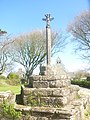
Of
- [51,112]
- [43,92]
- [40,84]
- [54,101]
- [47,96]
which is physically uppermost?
[40,84]

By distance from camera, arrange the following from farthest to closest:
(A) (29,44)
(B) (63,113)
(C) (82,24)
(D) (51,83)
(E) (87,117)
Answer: (A) (29,44), (C) (82,24), (E) (87,117), (D) (51,83), (B) (63,113)

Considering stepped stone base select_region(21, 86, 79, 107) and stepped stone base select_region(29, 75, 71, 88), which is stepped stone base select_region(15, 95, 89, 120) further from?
stepped stone base select_region(29, 75, 71, 88)

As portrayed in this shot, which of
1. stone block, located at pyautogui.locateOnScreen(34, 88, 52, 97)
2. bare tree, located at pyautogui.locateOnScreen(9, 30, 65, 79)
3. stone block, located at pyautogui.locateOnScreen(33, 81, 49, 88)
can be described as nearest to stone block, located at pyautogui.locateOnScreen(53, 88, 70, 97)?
stone block, located at pyautogui.locateOnScreen(34, 88, 52, 97)

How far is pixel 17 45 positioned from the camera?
35.8m

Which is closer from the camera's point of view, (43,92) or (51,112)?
(51,112)

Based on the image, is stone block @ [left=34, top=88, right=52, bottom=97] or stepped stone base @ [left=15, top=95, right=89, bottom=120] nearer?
stepped stone base @ [left=15, top=95, right=89, bottom=120]

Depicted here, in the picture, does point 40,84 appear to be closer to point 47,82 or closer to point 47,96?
point 47,82

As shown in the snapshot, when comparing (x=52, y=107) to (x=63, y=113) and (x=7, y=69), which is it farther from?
(x=7, y=69)

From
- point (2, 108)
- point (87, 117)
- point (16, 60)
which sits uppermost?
point (16, 60)

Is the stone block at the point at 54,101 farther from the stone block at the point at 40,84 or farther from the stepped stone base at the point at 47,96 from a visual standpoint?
the stone block at the point at 40,84

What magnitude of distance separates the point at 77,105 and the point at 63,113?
0.98 metres

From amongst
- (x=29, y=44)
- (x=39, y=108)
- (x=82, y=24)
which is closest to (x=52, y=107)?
(x=39, y=108)

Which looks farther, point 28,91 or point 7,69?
point 7,69

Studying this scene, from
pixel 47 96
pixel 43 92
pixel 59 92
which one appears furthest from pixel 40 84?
pixel 59 92
